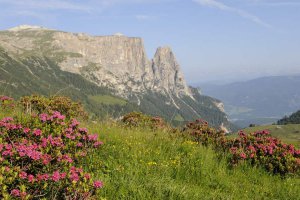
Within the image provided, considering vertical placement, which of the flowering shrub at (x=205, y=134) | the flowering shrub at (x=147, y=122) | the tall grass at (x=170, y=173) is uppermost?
the flowering shrub at (x=147, y=122)

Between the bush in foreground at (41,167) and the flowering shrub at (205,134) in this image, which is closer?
the bush in foreground at (41,167)

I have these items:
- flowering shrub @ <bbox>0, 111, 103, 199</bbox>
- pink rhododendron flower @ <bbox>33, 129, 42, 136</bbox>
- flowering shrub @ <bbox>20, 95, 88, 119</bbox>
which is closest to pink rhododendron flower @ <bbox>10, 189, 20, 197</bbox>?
flowering shrub @ <bbox>0, 111, 103, 199</bbox>

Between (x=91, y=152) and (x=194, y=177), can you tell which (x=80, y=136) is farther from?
(x=194, y=177)

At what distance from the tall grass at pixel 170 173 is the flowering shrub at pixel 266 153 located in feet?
1.32

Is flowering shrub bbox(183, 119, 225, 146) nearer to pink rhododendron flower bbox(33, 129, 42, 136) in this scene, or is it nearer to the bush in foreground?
the bush in foreground

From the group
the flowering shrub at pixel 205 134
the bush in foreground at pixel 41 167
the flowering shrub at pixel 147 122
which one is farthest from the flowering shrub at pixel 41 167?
the flowering shrub at pixel 147 122

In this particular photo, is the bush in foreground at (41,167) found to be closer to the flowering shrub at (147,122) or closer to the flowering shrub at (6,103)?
the flowering shrub at (6,103)

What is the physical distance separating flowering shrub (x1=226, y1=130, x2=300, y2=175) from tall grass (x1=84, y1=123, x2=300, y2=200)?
401mm

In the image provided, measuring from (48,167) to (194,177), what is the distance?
4.70m

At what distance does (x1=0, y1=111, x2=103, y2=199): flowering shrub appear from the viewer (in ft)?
18.8

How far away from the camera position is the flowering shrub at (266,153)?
11930 millimetres

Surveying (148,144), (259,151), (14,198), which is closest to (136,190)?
(14,198)

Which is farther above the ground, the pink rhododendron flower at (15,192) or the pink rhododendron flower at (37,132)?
the pink rhododendron flower at (37,132)

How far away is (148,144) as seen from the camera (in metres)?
12.2
